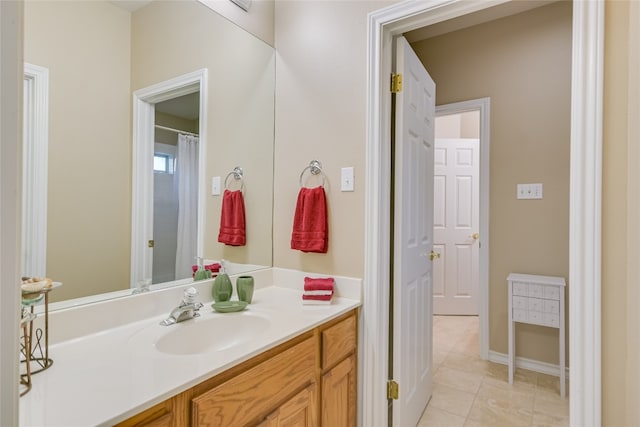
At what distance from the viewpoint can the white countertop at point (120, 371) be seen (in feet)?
2.18

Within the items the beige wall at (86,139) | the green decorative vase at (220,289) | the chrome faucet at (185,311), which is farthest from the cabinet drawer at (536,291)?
the beige wall at (86,139)

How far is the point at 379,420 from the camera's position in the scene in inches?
59.6

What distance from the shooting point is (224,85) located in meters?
1.66

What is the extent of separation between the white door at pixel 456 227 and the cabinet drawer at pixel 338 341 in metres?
2.59

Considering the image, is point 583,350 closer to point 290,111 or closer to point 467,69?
point 290,111

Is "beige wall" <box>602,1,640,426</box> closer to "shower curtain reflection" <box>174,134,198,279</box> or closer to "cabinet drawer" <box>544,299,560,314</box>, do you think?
"cabinet drawer" <box>544,299,560,314</box>

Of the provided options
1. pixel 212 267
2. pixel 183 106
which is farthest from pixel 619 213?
pixel 183 106

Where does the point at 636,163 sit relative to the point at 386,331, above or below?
above

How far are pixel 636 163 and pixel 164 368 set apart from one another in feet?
4.72

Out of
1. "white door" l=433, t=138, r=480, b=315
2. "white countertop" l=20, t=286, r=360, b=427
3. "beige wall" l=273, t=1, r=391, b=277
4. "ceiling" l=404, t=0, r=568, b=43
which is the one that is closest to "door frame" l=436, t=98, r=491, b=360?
"ceiling" l=404, t=0, r=568, b=43

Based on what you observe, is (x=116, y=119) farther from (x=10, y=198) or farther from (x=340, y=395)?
(x=340, y=395)

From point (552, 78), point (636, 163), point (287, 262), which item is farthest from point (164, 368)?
point (552, 78)

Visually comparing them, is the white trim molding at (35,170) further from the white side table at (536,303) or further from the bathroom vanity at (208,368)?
the white side table at (536,303)

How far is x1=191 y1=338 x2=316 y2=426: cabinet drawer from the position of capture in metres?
0.84
